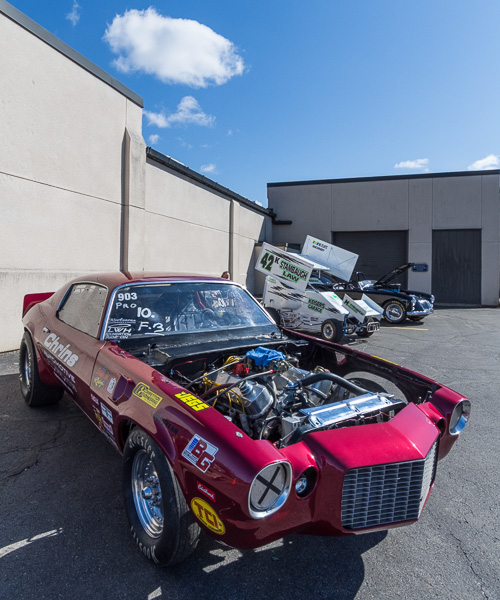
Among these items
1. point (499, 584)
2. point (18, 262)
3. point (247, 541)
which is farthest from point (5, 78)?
point (499, 584)

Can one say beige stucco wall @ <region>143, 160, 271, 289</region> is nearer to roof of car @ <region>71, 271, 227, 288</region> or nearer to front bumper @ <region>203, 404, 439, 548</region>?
roof of car @ <region>71, 271, 227, 288</region>

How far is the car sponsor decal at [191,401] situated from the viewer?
200cm

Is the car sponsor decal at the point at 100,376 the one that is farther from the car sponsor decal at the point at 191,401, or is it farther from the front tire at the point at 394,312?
the front tire at the point at 394,312

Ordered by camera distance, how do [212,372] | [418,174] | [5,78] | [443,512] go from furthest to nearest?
1. [418,174]
2. [5,78]
3. [212,372]
4. [443,512]

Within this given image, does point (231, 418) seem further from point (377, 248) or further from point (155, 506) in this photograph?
point (377, 248)

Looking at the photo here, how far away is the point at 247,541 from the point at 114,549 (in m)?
0.90

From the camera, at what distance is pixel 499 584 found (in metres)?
1.96

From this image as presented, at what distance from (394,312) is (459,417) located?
9.97 m

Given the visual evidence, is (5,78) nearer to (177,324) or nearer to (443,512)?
(177,324)

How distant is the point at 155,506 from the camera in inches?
84.2

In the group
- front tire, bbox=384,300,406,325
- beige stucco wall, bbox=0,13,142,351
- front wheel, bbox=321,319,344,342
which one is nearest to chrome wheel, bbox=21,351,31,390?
beige stucco wall, bbox=0,13,142,351

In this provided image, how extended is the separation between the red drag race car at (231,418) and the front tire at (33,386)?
0.24 metres

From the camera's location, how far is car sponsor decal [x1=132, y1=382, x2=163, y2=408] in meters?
2.13

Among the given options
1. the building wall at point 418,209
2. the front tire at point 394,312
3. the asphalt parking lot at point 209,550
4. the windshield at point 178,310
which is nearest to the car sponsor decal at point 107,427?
the asphalt parking lot at point 209,550
